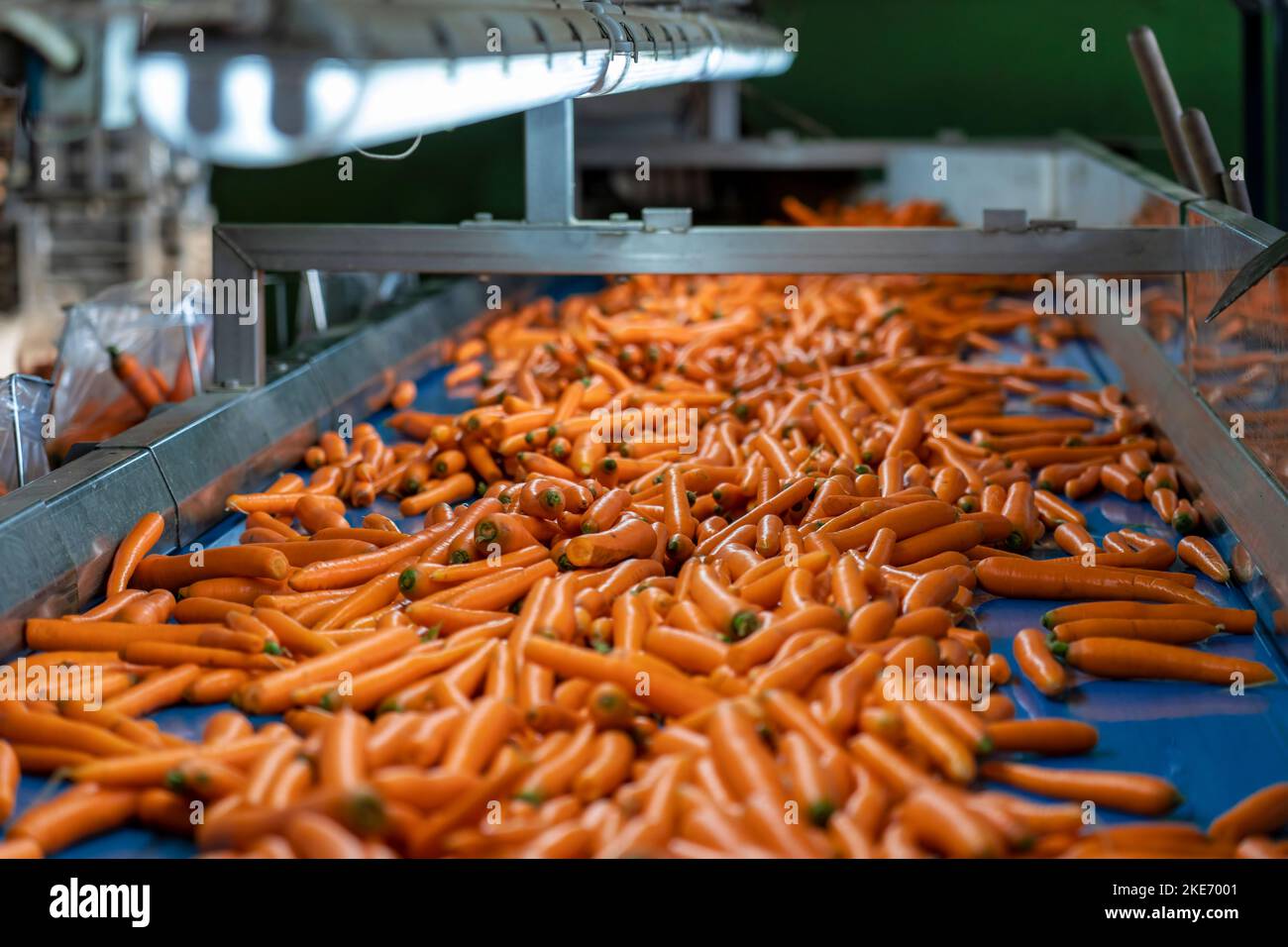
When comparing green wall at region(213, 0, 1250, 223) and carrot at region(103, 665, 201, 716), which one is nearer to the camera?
carrot at region(103, 665, 201, 716)

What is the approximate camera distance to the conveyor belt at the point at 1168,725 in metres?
2.02

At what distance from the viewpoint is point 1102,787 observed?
200 centimetres

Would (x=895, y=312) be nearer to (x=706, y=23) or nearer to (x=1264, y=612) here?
(x=706, y=23)

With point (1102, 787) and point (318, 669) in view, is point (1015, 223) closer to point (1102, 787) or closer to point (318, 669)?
point (1102, 787)

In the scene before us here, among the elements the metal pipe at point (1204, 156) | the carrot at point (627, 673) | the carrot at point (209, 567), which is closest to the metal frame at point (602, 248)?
the metal pipe at point (1204, 156)

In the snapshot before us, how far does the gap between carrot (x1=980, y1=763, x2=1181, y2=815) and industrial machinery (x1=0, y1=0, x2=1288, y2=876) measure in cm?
10

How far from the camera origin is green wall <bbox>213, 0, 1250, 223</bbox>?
29.0 ft

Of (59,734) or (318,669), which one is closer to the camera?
(59,734)

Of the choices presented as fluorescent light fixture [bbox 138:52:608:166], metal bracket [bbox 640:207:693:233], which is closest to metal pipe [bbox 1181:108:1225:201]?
metal bracket [bbox 640:207:693:233]

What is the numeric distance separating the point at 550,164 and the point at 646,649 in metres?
1.94

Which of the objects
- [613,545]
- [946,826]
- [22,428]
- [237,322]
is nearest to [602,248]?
[237,322]

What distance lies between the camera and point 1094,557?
2.95 m

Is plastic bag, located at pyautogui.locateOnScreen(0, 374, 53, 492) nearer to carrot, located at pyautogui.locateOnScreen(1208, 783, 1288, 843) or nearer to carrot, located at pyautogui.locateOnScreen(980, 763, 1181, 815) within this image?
carrot, located at pyautogui.locateOnScreen(980, 763, 1181, 815)

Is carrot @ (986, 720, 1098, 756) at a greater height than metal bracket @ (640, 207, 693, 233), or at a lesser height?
lesser
